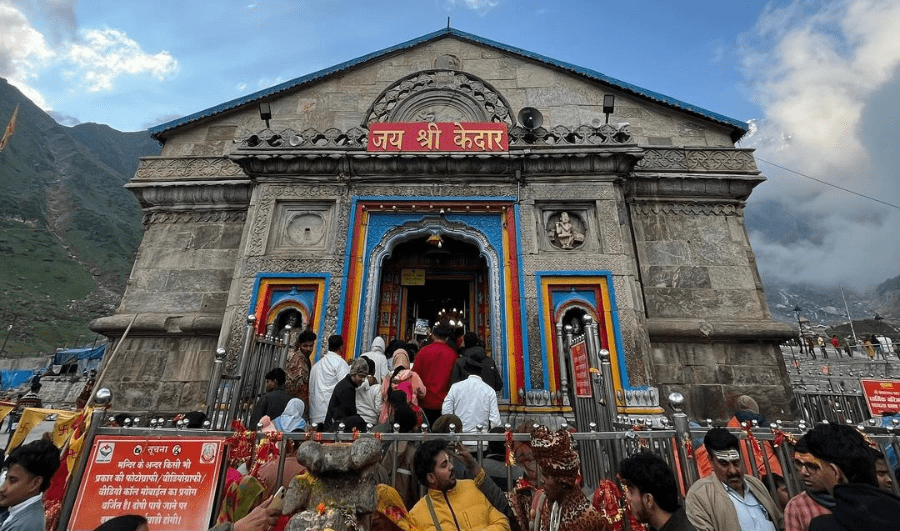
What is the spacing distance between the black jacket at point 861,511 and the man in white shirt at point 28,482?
15.0 feet

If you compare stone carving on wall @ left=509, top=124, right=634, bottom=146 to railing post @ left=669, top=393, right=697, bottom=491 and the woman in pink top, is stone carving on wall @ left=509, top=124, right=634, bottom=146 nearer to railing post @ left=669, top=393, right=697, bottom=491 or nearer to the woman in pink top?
the woman in pink top

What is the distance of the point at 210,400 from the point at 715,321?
9.91 metres

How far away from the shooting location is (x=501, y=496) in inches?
127

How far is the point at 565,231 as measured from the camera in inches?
360

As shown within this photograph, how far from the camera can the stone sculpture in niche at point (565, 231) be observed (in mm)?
9109

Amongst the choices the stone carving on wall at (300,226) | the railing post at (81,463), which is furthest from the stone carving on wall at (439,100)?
the railing post at (81,463)

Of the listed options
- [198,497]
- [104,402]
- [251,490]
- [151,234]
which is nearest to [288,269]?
[151,234]

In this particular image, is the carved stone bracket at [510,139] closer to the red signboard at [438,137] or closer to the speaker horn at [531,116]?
the red signboard at [438,137]

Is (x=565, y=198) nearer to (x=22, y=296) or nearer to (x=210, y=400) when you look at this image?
(x=210, y=400)

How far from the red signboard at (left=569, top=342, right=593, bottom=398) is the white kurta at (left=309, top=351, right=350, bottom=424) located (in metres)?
3.20

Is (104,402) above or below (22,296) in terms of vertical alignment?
below

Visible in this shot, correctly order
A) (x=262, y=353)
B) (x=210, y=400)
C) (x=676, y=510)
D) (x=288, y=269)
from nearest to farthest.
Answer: (x=676, y=510), (x=210, y=400), (x=262, y=353), (x=288, y=269)

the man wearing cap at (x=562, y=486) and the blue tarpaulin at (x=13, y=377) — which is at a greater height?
the blue tarpaulin at (x=13, y=377)

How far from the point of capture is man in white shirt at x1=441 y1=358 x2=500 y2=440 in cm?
493
